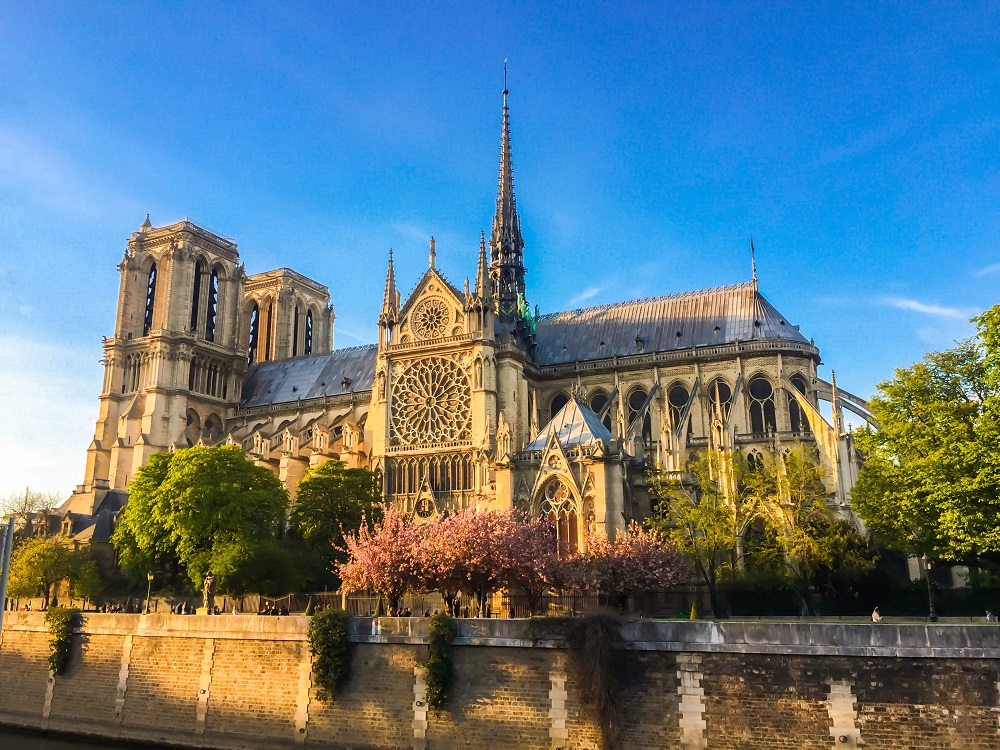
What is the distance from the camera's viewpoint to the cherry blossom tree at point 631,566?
35031 millimetres

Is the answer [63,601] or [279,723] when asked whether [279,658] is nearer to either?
[279,723]

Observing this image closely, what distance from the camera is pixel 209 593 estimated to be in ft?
137

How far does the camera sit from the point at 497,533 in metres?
33.3

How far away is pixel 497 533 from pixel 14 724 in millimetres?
20474

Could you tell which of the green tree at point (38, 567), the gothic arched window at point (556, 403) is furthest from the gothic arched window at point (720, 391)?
the green tree at point (38, 567)

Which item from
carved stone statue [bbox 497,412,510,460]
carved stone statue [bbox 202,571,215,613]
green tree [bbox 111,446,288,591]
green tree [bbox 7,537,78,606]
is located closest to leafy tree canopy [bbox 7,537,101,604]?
green tree [bbox 7,537,78,606]

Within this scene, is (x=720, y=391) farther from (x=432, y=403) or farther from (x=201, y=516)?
(x=201, y=516)

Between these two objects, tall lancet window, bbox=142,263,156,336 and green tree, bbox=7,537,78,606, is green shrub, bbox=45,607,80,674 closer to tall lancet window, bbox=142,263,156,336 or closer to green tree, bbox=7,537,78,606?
green tree, bbox=7,537,78,606

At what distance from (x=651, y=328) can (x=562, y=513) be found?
2512 centimetres

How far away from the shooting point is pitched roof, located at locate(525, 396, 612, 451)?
4216 centimetres

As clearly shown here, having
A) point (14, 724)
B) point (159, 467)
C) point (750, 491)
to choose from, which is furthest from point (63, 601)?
point (750, 491)

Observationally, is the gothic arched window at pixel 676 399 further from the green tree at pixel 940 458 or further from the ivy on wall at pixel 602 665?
the ivy on wall at pixel 602 665

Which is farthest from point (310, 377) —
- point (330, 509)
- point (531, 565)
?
point (531, 565)

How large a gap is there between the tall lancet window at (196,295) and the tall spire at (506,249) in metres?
25.6
